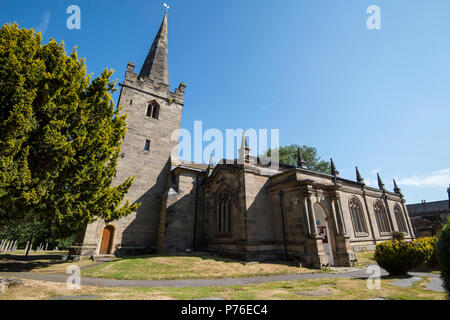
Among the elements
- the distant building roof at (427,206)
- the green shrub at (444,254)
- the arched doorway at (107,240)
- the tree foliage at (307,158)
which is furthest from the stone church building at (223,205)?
the distant building roof at (427,206)

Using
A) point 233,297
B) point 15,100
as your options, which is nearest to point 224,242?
point 233,297

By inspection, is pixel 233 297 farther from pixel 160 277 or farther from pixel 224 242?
pixel 224 242

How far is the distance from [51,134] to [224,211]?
12.9 meters

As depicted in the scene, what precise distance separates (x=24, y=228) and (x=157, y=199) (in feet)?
130

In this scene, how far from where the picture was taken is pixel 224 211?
57.4ft

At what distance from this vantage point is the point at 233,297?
18.3ft

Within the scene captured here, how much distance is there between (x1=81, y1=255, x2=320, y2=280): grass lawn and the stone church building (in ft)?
5.97

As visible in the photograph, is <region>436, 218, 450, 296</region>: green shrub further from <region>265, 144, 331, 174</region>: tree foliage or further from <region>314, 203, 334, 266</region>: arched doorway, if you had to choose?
<region>265, 144, 331, 174</region>: tree foliage

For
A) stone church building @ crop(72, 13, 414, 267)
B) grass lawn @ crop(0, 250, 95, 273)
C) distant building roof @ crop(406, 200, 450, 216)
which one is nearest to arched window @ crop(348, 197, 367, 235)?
stone church building @ crop(72, 13, 414, 267)

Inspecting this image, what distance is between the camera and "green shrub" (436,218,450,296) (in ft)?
14.7

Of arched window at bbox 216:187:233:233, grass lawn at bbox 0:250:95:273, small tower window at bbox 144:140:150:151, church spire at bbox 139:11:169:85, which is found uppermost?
church spire at bbox 139:11:169:85

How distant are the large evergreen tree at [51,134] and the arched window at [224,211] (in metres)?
8.95

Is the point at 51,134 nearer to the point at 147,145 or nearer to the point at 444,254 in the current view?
the point at 147,145

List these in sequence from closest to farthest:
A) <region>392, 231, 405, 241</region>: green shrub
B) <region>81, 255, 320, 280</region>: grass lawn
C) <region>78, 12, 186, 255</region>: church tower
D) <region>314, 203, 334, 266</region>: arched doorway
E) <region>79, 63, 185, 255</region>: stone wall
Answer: <region>81, 255, 320, 280</region>: grass lawn → <region>314, 203, 334, 266</region>: arched doorway → <region>78, 12, 186, 255</region>: church tower → <region>79, 63, 185, 255</region>: stone wall → <region>392, 231, 405, 241</region>: green shrub
